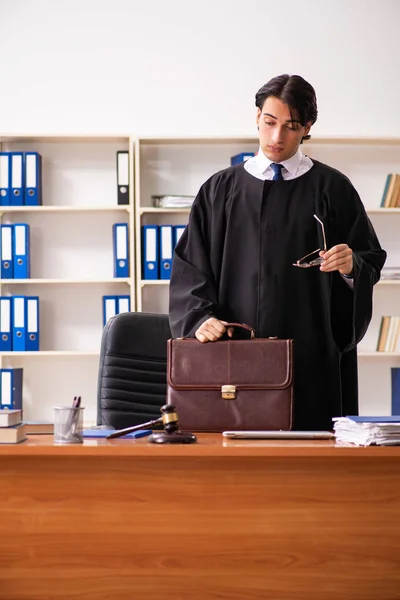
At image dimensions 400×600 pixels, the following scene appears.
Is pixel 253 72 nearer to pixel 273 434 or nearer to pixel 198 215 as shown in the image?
pixel 198 215

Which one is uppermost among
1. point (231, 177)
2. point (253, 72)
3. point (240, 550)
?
point (253, 72)

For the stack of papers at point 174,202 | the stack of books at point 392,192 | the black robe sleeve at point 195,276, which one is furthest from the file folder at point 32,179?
the black robe sleeve at point 195,276

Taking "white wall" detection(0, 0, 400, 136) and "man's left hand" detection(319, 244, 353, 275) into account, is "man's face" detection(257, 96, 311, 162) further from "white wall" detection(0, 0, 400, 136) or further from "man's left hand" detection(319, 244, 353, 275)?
"white wall" detection(0, 0, 400, 136)

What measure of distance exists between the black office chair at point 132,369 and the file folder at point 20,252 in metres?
2.04

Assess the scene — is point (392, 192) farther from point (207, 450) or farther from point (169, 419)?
point (207, 450)

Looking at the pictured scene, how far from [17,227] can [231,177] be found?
8.32 feet

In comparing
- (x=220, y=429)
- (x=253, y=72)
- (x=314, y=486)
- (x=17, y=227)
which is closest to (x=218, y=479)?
(x=314, y=486)

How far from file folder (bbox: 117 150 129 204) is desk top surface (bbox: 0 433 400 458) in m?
3.21

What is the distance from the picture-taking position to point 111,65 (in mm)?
5031

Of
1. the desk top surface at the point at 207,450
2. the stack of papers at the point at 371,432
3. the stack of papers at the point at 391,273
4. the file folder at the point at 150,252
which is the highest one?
the file folder at the point at 150,252

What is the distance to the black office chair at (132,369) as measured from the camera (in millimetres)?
2895

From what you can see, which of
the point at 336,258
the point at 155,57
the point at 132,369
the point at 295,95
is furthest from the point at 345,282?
the point at 155,57

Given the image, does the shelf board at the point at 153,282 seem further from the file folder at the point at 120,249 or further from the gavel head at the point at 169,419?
the gavel head at the point at 169,419

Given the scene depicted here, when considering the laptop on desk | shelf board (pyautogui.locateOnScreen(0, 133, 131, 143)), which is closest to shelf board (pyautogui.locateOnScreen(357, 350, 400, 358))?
shelf board (pyautogui.locateOnScreen(0, 133, 131, 143))
